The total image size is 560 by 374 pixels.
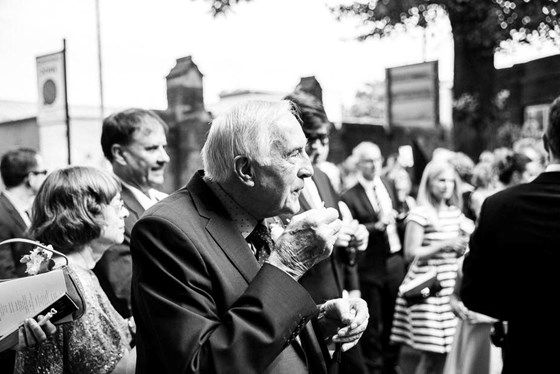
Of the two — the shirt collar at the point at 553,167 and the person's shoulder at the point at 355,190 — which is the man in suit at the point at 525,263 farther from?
the person's shoulder at the point at 355,190

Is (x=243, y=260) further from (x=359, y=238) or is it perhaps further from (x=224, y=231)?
(x=359, y=238)

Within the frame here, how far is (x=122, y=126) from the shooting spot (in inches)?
130

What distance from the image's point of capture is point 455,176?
5055 millimetres

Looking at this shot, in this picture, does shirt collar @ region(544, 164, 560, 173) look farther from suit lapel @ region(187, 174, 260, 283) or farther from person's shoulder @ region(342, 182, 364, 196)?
person's shoulder @ region(342, 182, 364, 196)

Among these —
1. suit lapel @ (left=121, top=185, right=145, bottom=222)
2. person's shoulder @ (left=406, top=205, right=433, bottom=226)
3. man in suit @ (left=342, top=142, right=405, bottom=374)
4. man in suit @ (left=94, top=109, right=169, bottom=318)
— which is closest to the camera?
suit lapel @ (left=121, top=185, right=145, bottom=222)

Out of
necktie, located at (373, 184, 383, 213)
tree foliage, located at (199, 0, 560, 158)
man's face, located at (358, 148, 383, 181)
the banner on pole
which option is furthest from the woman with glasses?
tree foliage, located at (199, 0, 560, 158)

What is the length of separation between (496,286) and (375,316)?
10.4ft

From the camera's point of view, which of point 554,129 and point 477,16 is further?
point 477,16

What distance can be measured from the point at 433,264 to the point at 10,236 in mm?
3070

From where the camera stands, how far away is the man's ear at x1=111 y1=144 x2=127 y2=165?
130 inches

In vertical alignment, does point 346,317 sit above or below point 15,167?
below

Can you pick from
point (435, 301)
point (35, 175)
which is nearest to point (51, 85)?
point (35, 175)

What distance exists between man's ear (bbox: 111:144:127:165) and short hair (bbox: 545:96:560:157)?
2.16 metres

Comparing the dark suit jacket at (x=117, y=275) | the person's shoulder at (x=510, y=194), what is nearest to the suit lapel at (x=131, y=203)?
the dark suit jacket at (x=117, y=275)
